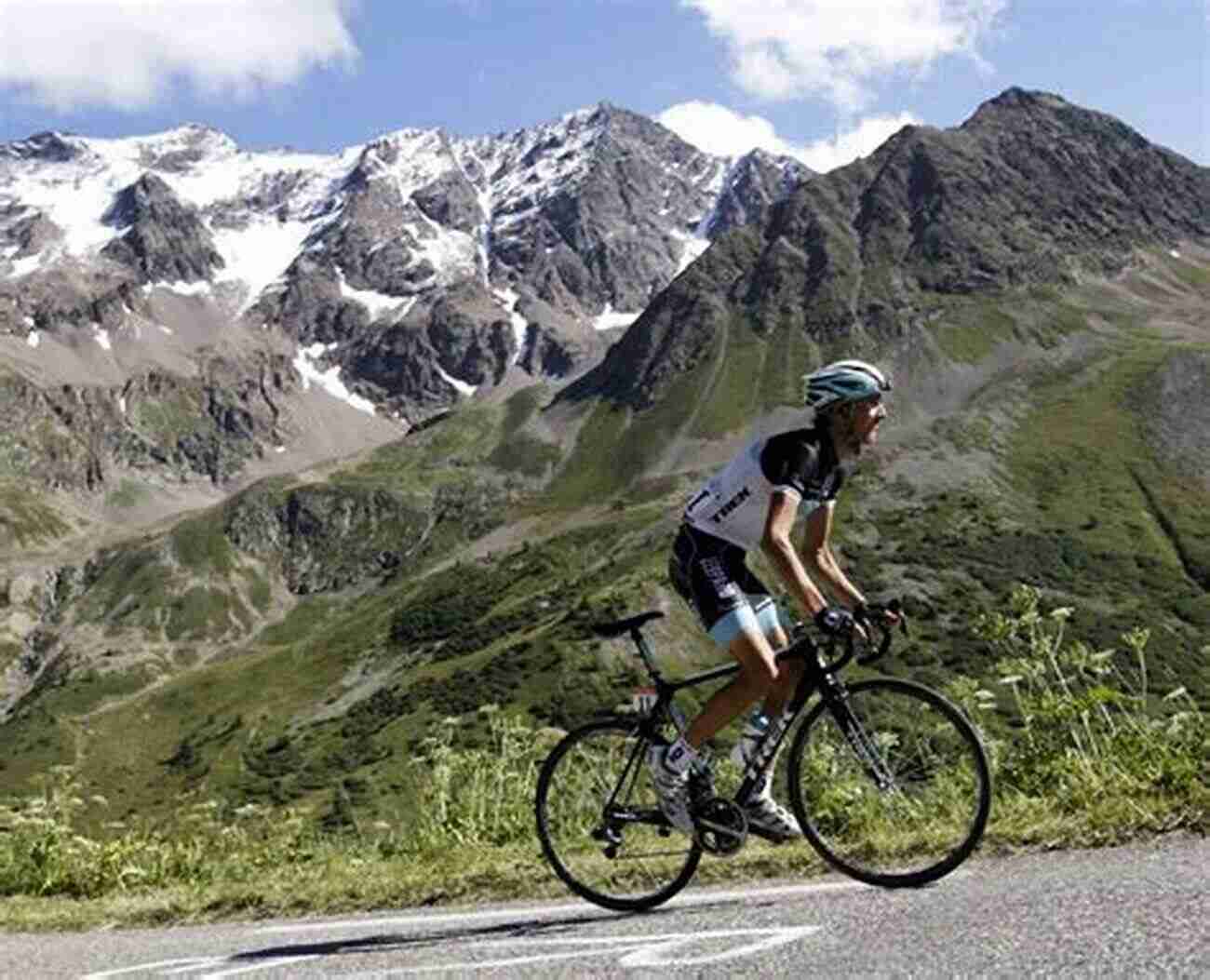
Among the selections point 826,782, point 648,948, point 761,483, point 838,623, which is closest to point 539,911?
point 648,948

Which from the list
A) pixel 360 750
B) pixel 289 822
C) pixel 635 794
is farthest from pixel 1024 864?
pixel 360 750

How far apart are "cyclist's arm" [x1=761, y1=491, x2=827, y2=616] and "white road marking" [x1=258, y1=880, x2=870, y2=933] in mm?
2008

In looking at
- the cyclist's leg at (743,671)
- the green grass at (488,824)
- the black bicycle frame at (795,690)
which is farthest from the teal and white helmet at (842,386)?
the green grass at (488,824)

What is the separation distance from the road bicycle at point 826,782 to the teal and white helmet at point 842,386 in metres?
1.51

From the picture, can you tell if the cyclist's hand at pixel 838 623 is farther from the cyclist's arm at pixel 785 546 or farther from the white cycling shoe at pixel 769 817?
the white cycling shoe at pixel 769 817

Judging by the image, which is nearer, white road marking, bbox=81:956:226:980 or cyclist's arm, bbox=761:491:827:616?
cyclist's arm, bbox=761:491:827:616

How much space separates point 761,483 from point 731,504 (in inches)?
11.7

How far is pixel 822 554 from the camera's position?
965 cm

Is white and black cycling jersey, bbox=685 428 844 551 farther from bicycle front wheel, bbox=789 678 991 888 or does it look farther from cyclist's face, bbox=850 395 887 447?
bicycle front wheel, bbox=789 678 991 888

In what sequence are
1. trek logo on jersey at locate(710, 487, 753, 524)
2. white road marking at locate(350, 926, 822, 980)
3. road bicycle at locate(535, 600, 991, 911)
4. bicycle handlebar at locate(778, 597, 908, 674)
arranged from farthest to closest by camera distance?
trek logo on jersey at locate(710, 487, 753, 524), road bicycle at locate(535, 600, 991, 911), bicycle handlebar at locate(778, 597, 908, 674), white road marking at locate(350, 926, 822, 980)

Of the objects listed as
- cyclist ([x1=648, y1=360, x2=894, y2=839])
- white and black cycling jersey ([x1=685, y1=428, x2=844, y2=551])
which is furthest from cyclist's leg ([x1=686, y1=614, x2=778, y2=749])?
white and black cycling jersey ([x1=685, y1=428, x2=844, y2=551])

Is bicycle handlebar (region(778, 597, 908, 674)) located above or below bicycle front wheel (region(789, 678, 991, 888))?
above

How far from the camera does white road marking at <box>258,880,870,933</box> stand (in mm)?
9328

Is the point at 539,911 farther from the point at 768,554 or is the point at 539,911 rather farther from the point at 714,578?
the point at 768,554
